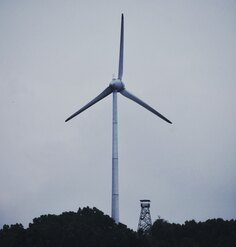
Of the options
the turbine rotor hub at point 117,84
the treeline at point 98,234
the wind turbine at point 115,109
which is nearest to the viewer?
the wind turbine at point 115,109

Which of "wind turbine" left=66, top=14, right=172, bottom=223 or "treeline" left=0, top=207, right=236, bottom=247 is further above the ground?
"wind turbine" left=66, top=14, right=172, bottom=223

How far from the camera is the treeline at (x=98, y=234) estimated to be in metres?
A: 87.0

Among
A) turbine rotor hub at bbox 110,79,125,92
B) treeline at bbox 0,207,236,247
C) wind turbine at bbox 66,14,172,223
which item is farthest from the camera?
turbine rotor hub at bbox 110,79,125,92

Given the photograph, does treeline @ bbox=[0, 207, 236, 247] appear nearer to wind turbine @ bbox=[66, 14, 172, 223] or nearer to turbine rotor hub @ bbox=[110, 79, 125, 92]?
wind turbine @ bbox=[66, 14, 172, 223]

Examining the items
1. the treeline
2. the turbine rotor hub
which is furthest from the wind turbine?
the treeline

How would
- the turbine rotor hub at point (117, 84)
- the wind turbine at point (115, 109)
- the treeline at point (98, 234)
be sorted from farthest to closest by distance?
the turbine rotor hub at point (117, 84) → the treeline at point (98, 234) → the wind turbine at point (115, 109)

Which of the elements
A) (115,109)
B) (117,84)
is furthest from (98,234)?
(117,84)

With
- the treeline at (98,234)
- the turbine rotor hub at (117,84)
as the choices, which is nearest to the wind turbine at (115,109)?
the turbine rotor hub at (117,84)

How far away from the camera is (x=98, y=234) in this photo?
87875 mm

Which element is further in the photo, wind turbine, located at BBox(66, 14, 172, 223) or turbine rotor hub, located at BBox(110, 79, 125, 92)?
turbine rotor hub, located at BBox(110, 79, 125, 92)

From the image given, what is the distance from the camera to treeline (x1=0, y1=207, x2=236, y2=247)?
285 feet

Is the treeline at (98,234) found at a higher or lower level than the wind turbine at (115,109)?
lower

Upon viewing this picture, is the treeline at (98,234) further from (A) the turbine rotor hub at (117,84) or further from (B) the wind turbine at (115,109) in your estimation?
(A) the turbine rotor hub at (117,84)

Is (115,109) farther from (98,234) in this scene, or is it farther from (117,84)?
(98,234)
